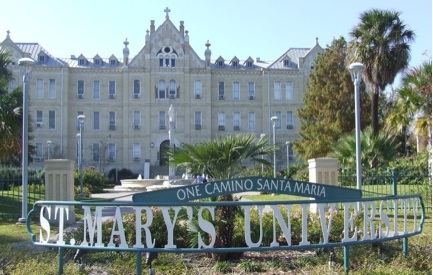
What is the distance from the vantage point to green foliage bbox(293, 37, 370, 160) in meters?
38.5

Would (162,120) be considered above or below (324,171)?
above

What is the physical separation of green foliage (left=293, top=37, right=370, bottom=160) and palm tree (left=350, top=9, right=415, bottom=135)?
9.91 m

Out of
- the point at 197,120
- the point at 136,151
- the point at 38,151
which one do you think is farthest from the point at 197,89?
the point at 38,151

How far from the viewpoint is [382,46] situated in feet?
90.9

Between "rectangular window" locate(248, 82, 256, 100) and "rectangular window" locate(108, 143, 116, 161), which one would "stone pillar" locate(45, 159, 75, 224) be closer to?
"rectangular window" locate(108, 143, 116, 161)

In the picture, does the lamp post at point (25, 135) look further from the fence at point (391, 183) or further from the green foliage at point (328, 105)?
the green foliage at point (328, 105)

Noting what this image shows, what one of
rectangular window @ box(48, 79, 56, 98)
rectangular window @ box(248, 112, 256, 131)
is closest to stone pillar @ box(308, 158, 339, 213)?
rectangular window @ box(248, 112, 256, 131)

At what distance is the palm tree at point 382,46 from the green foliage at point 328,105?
9.91m

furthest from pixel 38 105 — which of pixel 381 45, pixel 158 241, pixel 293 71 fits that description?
pixel 158 241

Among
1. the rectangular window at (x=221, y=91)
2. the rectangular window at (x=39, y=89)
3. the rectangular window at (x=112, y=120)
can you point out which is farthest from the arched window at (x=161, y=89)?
the rectangular window at (x=39, y=89)

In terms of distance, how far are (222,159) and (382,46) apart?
21354 mm

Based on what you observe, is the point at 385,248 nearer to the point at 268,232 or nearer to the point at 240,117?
the point at 268,232

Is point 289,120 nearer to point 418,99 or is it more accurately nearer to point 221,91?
point 221,91

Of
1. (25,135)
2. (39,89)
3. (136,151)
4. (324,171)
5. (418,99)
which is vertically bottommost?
(324,171)
